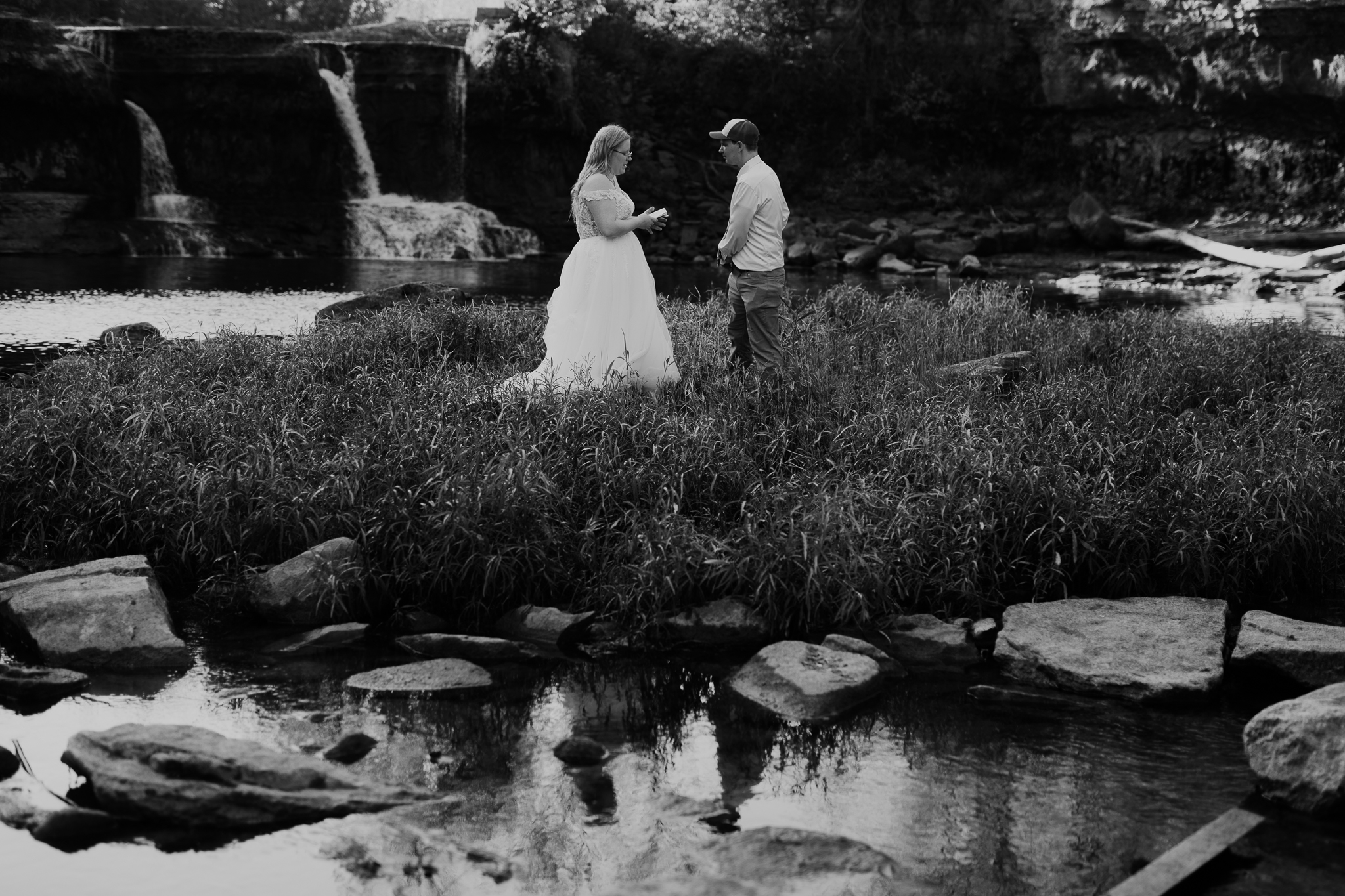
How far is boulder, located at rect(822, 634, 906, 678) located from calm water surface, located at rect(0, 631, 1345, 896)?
0.51 ft

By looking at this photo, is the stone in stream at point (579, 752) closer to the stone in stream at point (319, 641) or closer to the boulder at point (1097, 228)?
the stone in stream at point (319, 641)

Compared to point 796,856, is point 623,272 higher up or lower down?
higher up

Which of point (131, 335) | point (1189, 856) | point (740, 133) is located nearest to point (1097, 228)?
point (740, 133)

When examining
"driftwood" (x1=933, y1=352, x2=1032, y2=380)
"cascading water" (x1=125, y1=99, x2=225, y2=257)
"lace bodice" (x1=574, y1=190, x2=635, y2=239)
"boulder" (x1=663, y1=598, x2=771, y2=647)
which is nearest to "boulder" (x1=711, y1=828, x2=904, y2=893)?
"boulder" (x1=663, y1=598, x2=771, y2=647)

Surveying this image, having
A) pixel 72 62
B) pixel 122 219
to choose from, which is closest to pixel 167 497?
pixel 122 219

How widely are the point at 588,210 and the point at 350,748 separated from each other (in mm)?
5637

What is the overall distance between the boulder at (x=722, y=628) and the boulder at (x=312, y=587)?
182cm

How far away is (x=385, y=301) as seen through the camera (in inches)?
595

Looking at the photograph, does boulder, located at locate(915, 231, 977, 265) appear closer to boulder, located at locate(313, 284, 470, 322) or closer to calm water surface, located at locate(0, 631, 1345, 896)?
boulder, located at locate(313, 284, 470, 322)

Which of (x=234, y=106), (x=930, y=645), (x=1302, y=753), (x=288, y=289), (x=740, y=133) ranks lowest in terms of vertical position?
(x=930, y=645)

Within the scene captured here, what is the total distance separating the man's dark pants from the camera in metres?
10.5

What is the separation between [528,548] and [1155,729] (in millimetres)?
3491

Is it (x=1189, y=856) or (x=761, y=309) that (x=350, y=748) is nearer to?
(x=1189, y=856)

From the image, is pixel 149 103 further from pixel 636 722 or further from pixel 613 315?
pixel 636 722
